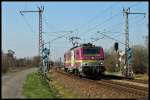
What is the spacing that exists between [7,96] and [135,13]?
3759 centimetres

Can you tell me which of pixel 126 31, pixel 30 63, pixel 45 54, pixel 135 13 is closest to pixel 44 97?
pixel 45 54

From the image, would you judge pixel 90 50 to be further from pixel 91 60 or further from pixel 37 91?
pixel 37 91

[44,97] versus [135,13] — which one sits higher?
[135,13]

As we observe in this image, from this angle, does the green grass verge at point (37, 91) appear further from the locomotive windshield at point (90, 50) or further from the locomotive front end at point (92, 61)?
the locomotive windshield at point (90, 50)

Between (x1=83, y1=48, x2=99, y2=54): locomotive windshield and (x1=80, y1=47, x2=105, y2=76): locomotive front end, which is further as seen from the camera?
(x1=83, y1=48, x2=99, y2=54): locomotive windshield

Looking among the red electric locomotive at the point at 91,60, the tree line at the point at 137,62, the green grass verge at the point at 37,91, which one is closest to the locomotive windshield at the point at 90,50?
the red electric locomotive at the point at 91,60

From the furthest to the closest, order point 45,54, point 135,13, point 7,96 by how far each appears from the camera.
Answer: point 135,13 < point 45,54 < point 7,96

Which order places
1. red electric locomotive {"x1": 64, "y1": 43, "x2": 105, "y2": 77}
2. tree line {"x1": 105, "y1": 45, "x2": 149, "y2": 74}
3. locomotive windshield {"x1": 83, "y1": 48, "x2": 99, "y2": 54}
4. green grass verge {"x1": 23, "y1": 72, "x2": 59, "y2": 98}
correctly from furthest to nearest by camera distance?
tree line {"x1": 105, "y1": 45, "x2": 149, "y2": 74}, locomotive windshield {"x1": 83, "y1": 48, "x2": 99, "y2": 54}, red electric locomotive {"x1": 64, "y1": 43, "x2": 105, "y2": 77}, green grass verge {"x1": 23, "y1": 72, "x2": 59, "y2": 98}

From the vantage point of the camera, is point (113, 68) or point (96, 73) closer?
point (96, 73)

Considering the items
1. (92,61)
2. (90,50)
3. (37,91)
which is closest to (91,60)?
(92,61)

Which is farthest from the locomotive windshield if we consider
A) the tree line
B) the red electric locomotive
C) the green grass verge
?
the green grass verge

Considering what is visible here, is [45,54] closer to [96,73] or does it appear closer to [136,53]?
[96,73]

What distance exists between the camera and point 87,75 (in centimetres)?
4831

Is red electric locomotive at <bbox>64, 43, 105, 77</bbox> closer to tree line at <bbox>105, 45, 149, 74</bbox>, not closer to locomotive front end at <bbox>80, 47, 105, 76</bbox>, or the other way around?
locomotive front end at <bbox>80, 47, 105, 76</bbox>
